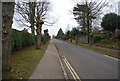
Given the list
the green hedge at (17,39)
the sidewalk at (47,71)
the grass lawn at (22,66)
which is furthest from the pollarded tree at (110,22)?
the sidewalk at (47,71)

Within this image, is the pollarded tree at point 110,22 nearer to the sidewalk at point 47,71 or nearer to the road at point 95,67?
the road at point 95,67

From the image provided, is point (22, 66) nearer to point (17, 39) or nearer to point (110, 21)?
point (17, 39)

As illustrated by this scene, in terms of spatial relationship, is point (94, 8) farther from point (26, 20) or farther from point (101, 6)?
point (26, 20)

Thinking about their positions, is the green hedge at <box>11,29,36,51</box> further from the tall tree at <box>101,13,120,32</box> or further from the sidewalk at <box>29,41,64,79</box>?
the tall tree at <box>101,13,120,32</box>

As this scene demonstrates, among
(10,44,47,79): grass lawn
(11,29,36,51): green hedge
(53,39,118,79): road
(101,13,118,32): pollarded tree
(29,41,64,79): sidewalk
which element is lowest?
(53,39,118,79): road

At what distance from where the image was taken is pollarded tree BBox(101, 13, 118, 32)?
3375 cm

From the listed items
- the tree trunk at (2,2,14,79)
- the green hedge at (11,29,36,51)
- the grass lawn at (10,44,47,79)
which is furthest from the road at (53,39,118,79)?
the green hedge at (11,29,36,51)

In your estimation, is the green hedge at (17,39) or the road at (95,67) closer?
the road at (95,67)

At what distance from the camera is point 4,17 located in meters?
4.96

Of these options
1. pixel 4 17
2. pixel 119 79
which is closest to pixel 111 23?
pixel 119 79

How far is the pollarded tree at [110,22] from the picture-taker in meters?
33.8

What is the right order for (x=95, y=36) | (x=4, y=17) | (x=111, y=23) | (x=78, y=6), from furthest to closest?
1. (x=95, y=36)
2. (x=111, y=23)
3. (x=78, y=6)
4. (x=4, y=17)

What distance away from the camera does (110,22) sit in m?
34.2

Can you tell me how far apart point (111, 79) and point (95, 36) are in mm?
32070
